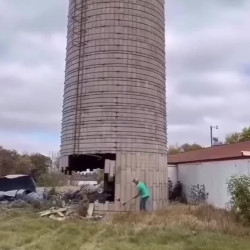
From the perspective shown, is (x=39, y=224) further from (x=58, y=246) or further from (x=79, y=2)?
(x=79, y=2)

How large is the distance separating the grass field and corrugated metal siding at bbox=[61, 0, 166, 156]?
138 inches

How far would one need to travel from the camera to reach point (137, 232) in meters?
11.4

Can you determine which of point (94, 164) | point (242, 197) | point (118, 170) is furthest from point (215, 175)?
point (242, 197)

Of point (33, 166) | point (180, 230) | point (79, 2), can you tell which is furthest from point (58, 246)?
point (33, 166)

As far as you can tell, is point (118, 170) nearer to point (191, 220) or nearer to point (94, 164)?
point (94, 164)

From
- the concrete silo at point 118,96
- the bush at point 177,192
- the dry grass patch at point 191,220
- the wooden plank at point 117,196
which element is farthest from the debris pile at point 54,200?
the bush at point 177,192

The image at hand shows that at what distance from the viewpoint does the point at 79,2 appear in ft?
58.2

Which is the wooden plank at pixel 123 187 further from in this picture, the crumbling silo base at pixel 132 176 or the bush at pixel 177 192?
the bush at pixel 177 192

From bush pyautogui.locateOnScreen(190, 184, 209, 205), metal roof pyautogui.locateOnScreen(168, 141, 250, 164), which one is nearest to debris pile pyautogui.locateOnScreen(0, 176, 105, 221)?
bush pyautogui.locateOnScreen(190, 184, 209, 205)

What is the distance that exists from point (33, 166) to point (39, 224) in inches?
1921

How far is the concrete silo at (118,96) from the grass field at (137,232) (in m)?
2.62

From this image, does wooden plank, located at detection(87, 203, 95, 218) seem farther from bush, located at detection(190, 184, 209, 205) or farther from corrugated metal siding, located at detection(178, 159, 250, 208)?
bush, located at detection(190, 184, 209, 205)

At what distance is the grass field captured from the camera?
32.5 ft

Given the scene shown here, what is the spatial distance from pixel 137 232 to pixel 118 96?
654 centimetres
